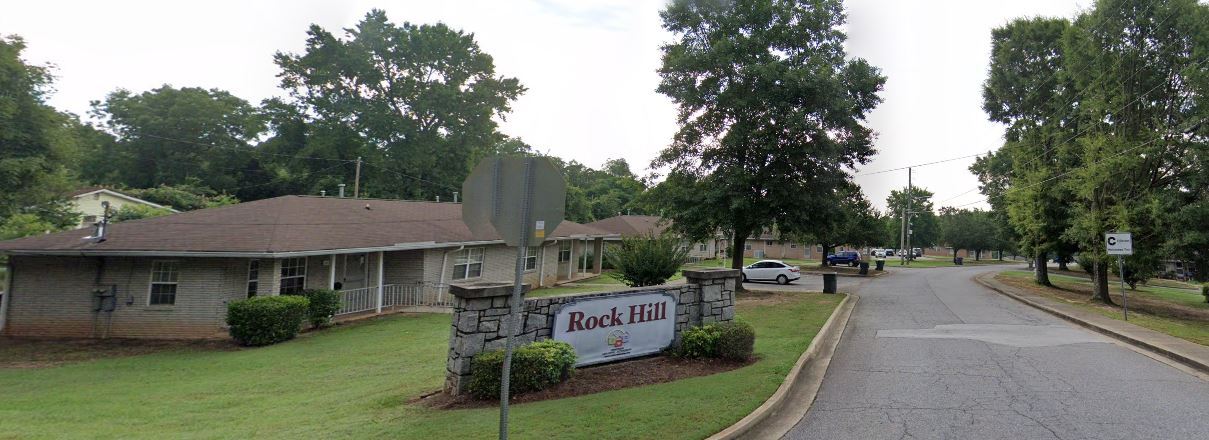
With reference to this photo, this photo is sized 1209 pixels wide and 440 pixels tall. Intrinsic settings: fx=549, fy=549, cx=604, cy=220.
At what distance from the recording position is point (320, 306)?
14.0m

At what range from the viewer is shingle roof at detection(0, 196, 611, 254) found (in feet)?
41.6

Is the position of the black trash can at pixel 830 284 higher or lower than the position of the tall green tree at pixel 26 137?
lower

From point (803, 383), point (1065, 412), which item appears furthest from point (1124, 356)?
point (803, 383)

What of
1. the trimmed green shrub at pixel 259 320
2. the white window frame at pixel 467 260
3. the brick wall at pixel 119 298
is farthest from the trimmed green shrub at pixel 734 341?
the white window frame at pixel 467 260

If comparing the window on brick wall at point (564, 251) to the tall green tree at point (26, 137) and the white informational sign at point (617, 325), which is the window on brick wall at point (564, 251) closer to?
the tall green tree at point (26, 137)

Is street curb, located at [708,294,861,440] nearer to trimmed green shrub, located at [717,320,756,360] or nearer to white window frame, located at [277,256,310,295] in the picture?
trimmed green shrub, located at [717,320,756,360]

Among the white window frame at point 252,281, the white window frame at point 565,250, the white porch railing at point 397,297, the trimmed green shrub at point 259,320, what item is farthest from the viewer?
the white window frame at point 565,250

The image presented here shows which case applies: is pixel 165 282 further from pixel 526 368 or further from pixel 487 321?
pixel 526 368

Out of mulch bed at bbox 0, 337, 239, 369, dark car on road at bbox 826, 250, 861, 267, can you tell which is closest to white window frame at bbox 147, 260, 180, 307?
mulch bed at bbox 0, 337, 239, 369

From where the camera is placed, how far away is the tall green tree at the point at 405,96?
39281mm

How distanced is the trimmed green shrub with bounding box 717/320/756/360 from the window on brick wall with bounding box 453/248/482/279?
13.0 m

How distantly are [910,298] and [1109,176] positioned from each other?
325 inches

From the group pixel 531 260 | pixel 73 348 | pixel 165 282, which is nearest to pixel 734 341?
pixel 165 282

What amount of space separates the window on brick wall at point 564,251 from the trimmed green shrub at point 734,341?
1949 cm
